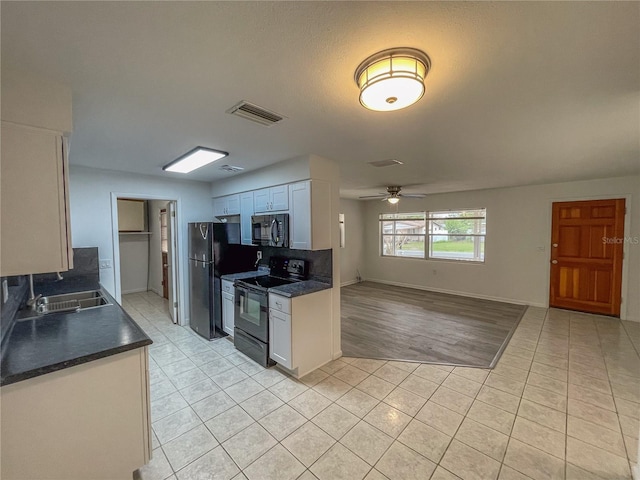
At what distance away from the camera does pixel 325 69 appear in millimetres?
1357

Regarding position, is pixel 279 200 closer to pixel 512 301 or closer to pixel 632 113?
pixel 632 113

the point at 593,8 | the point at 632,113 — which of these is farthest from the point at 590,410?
the point at 593,8

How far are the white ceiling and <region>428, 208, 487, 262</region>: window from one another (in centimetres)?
339

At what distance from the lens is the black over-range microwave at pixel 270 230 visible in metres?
3.15

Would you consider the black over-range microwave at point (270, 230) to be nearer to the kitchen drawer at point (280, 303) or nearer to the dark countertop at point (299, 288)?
the dark countertop at point (299, 288)

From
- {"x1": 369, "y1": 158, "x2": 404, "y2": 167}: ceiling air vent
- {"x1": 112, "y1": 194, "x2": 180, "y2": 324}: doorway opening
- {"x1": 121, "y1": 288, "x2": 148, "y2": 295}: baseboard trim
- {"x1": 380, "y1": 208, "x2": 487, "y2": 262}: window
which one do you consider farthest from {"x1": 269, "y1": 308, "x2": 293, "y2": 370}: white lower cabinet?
{"x1": 121, "y1": 288, "x2": 148, "y2": 295}: baseboard trim

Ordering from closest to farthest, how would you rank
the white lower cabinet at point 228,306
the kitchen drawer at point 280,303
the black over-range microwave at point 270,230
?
the kitchen drawer at point 280,303, the black over-range microwave at point 270,230, the white lower cabinet at point 228,306

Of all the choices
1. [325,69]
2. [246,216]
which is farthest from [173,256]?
[325,69]

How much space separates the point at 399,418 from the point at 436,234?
16.6 feet

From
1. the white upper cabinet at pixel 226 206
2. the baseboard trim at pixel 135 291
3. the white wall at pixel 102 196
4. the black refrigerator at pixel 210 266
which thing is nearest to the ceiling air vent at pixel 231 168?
the white upper cabinet at pixel 226 206

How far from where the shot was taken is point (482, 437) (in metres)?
2.01

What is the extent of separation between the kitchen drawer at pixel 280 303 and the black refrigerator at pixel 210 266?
4.40ft

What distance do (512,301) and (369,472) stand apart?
5.19 meters

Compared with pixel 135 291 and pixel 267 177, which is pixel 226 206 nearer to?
pixel 267 177
